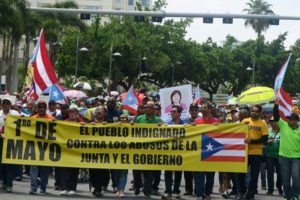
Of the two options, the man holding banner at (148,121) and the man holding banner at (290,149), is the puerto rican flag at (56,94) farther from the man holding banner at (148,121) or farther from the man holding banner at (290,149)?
the man holding banner at (290,149)

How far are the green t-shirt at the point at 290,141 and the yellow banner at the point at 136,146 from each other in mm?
866

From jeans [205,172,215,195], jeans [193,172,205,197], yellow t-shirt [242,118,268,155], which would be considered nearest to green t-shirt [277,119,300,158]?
yellow t-shirt [242,118,268,155]

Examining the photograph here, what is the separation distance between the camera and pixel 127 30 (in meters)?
62.0

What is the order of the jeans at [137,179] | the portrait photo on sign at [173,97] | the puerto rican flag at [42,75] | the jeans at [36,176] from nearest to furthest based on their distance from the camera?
1. the jeans at [36,176]
2. the jeans at [137,179]
3. the portrait photo on sign at [173,97]
4. the puerto rican flag at [42,75]

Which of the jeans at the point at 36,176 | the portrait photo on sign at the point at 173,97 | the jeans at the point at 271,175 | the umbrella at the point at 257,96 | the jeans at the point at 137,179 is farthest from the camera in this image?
the umbrella at the point at 257,96

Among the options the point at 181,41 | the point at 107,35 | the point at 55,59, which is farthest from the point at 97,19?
the point at 181,41

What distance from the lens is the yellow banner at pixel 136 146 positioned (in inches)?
527

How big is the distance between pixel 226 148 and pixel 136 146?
5.57 ft

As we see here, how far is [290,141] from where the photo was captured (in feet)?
41.7

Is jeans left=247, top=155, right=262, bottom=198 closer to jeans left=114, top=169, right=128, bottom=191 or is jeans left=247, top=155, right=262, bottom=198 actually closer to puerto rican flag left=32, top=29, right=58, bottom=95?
jeans left=114, top=169, right=128, bottom=191

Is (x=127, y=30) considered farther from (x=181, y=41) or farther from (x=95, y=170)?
(x=95, y=170)

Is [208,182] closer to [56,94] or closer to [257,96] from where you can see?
[56,94]

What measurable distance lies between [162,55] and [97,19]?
6805mm

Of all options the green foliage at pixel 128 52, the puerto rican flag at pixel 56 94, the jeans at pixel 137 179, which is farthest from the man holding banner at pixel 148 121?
the green foliage at pixel 128 52
